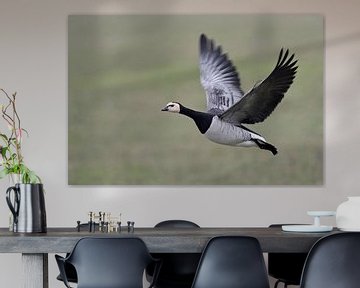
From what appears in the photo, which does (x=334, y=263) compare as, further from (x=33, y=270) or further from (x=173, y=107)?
(x=173, y=107)

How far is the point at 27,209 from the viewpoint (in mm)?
3607

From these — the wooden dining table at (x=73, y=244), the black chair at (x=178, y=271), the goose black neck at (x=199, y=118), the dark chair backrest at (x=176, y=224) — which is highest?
the goose black neck at (x=199, y=118)

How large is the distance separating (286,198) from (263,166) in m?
0.30

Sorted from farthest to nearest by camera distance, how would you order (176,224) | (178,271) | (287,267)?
1. (176,224)
2. (287,267)
3. (178,271)

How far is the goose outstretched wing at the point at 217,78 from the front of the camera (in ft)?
17.9

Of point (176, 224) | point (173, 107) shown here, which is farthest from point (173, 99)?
point (176, 224)

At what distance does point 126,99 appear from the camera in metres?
5.44

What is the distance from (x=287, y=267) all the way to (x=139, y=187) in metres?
1.39

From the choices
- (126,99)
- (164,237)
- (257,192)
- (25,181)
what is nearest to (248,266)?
(164,237)

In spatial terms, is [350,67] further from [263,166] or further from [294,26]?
[263,166]

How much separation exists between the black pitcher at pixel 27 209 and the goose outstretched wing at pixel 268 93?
2.18 metres

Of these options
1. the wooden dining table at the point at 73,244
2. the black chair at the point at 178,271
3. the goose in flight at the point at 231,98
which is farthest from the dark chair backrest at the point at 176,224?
the wooden dining table at the point at 73,244

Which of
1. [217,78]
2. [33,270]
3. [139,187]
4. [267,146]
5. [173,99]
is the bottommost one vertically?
[33,270]

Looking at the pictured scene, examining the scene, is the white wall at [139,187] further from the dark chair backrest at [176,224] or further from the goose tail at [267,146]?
the dark chair backrest at [176,224]
